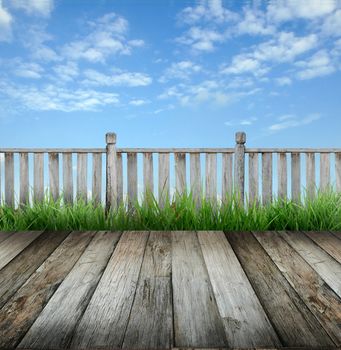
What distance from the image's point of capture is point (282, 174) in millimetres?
5730

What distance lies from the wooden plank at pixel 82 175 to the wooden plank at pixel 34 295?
287 centimetres

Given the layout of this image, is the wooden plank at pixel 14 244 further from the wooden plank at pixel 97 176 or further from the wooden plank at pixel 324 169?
the wooden plank at pixel 324 169

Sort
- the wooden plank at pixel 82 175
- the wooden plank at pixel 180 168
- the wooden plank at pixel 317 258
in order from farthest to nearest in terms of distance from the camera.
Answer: the wooden plank at pixel 82 175 < the wooden plank at pixel 180 168 < the wooden plank at pixel 317 258

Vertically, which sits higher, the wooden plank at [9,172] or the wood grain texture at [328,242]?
the wooden plank at [9,172]

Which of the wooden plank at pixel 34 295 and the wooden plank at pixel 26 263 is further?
the wooden plank at pixel 26 263

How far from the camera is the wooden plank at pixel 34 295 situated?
157cm

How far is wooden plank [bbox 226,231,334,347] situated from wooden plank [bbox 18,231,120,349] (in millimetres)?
770

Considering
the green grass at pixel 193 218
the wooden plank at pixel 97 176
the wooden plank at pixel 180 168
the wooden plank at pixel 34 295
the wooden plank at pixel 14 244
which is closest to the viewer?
the wooden plank at pixel 34 295

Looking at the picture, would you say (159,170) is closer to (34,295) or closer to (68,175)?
(68,175)

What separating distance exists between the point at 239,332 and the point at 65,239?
1.81 metres

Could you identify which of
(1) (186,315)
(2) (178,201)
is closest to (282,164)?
(2) (178,201)

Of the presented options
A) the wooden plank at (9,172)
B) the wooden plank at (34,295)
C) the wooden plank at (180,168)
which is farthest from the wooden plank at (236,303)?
the wooden plank at (9,172)

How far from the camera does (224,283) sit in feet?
6.61

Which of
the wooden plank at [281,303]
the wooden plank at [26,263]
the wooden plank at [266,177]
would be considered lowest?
the wooden plank at [281,303]
